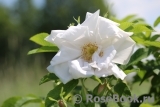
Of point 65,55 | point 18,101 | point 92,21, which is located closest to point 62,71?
point 65,55

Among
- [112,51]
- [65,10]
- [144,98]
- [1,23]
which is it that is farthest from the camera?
[65,10]

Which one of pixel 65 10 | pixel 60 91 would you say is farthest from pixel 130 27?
pixel 65 10

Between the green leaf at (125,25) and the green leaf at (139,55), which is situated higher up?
the green leaf at (125,25)

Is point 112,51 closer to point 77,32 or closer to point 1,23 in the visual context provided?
point 77,32

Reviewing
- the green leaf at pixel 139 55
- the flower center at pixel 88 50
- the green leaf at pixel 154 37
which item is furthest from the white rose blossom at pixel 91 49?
the green leaf at pixel 154 37

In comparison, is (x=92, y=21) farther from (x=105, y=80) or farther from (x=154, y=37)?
(x=154, y=37)

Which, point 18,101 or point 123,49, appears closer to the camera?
point 123,49

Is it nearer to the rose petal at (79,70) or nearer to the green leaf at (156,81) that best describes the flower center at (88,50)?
the rose petal at (79,70)
